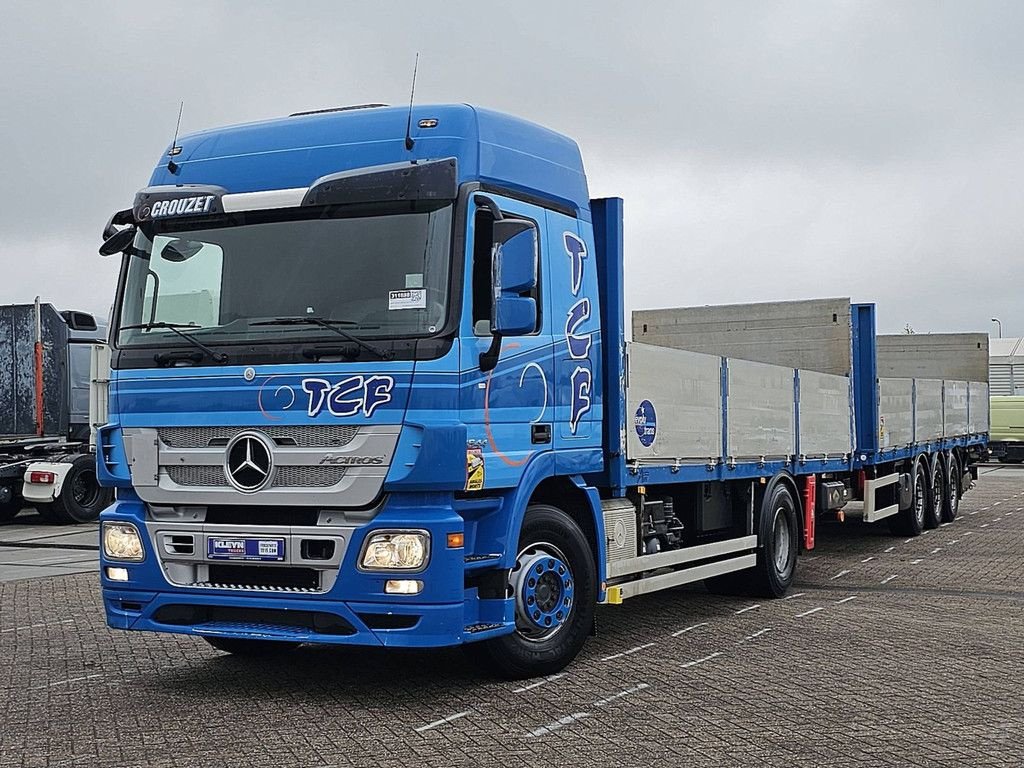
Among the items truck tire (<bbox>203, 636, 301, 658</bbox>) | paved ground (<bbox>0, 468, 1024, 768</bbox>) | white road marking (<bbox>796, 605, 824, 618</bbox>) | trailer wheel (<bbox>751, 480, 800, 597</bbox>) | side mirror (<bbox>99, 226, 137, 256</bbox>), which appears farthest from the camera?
trailer wheel (<bbox>751, 480, 800, 597</bbox>)

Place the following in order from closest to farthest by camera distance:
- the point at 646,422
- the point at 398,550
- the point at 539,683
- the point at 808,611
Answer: the point at 398,550 < the point at 539,683 < the point at 646,422 < the point at 808,611

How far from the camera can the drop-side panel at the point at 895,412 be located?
14.4 meters

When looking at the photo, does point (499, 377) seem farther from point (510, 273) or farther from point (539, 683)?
point (539, 683)

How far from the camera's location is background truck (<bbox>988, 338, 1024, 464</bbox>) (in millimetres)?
38500

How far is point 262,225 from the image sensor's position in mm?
7016

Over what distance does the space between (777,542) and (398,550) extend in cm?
547

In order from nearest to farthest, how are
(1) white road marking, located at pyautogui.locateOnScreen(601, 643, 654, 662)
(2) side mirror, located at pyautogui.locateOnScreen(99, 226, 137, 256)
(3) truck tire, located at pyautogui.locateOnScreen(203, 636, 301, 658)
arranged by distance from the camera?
(2) side mirror, located at pyautogui.locateOnScreen(99, 226, 137, 256)
(1) white road marking, located at pyautogui.locateOnScreen(601, 643, 654, 662)
(3) truck tire, located at pyautogui.locateOnScreen(203, 636, 301, 658)

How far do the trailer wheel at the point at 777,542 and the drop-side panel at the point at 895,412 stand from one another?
3.24 m

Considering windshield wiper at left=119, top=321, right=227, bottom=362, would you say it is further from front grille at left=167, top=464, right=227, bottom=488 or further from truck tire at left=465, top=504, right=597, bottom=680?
truck tire at left=465, top=504, right=597, bottom=680

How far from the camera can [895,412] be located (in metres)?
15.1

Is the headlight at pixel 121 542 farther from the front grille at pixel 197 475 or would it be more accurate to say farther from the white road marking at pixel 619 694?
the white road marking at pixel 619 694

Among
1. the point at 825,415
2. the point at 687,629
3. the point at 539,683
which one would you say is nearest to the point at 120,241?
the point at 539,683

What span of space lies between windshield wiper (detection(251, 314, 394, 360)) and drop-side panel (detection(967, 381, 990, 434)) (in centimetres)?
1526

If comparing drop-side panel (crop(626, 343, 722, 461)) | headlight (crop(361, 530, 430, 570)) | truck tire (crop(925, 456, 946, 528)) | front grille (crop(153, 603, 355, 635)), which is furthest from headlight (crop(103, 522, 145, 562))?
truck tire (crop(925, 456, 946, 528))
